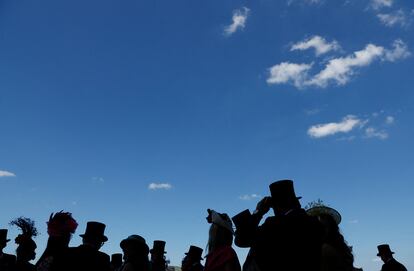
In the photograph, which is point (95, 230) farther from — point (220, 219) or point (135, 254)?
point (220, 219)

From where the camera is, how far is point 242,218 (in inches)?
160

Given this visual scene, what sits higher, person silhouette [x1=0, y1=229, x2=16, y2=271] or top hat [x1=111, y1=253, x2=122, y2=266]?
top hat [x1=111, y1=253, x2=122, y2=266]

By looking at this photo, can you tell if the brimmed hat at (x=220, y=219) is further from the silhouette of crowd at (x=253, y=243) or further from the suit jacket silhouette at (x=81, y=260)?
the suit jacket silhouette at (x=81, y=260)

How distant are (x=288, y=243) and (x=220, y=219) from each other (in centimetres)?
165

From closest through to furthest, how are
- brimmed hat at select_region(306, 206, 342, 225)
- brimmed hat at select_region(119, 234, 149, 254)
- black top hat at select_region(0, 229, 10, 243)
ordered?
brimmed hat at select_region(306, 206, 342, 225), brimmed hat at select_region(119, 234, 149, 254), black top hat at select_region(0, 229, 10, 243)

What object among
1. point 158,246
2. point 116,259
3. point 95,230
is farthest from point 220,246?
point 116,259

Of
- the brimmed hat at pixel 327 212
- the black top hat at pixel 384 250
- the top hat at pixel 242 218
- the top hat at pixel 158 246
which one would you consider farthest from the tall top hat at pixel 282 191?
the black top hat at pixel 384 250

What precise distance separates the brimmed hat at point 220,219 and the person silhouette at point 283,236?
1212 millimetres

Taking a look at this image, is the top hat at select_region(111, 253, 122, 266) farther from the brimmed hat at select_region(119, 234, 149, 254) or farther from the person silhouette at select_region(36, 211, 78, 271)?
the person silhouette at select_region(36, 211, 78, 271)

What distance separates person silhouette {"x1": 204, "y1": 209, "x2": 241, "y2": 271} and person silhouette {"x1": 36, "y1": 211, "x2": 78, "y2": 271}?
193 cm

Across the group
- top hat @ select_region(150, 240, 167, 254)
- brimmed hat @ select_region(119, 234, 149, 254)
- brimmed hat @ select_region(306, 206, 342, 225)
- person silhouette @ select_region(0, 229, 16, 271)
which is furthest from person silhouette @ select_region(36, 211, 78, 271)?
top hat @ select_region(150, 240, 167, 254)

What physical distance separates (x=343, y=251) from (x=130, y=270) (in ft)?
9.77

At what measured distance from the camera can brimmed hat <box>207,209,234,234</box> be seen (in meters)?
5.27

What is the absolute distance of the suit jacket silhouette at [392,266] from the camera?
10.8 metres
